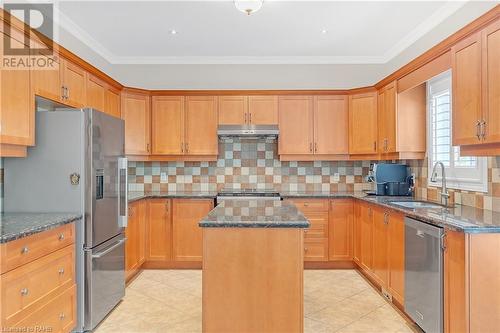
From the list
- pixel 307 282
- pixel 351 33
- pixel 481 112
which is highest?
pixel 351 33

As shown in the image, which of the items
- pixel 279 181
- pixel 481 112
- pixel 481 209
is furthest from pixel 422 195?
pixel 279 181

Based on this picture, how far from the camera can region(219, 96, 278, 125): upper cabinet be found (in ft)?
14.1

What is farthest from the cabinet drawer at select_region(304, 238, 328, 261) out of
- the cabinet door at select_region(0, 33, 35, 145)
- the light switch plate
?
the cabinet door at select_region(0, 33, 35, 145)

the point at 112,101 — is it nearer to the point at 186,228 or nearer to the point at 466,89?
the point at 186,228

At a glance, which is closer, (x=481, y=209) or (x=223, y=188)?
(x=481, y=209)

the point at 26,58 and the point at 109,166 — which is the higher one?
the point at 26,58

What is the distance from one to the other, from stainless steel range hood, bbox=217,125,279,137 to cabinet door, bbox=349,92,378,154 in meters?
1.05

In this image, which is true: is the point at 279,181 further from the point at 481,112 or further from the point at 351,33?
Result: the point at 481,112

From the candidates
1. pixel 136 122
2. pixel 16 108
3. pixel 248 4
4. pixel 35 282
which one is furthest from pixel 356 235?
pixel 16 108

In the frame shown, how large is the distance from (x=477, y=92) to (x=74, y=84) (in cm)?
337

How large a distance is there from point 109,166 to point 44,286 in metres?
1.09

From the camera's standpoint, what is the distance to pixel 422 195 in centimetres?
351

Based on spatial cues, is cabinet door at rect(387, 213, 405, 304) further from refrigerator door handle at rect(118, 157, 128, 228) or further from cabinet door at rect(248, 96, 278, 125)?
refrigerator door handle at rect(118, 157, 128, 228)

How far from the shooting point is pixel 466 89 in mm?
2336
